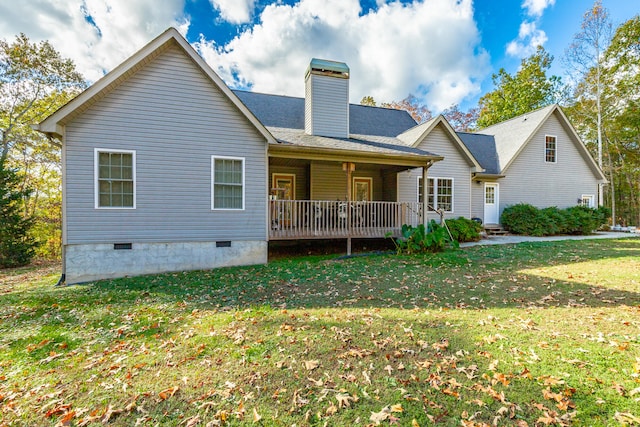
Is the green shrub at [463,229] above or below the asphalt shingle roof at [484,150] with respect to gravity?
below

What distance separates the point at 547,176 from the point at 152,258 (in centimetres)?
1970

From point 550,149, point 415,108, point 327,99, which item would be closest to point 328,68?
point 327,99

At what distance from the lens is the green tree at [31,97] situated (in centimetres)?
1480

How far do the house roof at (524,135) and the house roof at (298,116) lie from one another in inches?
218

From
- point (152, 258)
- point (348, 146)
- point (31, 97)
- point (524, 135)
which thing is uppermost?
point (31, 97)

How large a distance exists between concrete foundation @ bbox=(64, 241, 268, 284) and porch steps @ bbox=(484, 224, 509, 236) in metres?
12.1

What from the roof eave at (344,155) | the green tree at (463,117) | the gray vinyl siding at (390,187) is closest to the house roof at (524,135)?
the gray vinyl siding at (390,187)

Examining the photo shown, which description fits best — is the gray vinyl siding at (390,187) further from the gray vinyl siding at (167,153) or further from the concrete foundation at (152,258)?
the concrete foundation at (152,258)

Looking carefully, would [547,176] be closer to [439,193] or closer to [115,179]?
[439,193]

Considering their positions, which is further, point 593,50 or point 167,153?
point 593,50

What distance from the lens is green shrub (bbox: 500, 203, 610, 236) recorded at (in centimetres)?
1460

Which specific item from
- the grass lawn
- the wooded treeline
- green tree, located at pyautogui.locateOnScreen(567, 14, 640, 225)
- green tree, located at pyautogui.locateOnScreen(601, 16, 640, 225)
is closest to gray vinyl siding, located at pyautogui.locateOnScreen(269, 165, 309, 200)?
the grass lawn

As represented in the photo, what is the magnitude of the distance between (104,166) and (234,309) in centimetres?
590

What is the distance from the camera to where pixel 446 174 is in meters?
13.2
